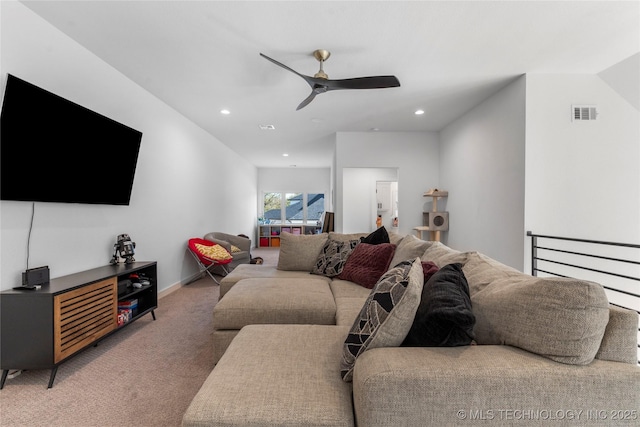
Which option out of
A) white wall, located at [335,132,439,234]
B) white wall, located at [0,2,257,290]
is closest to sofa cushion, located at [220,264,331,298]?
white wall, located at [0,2,257,290]

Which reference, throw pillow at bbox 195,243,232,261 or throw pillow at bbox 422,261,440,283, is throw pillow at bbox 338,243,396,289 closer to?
throw pillow at bbox 422,261,440,283

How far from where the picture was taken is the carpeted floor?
164 cm

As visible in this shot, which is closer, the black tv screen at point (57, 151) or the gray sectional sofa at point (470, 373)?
the gray sectional sofa at point (470, 373)

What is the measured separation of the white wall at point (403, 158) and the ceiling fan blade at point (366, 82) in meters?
2.77

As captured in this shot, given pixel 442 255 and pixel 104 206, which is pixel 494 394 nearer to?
pixel 442 255

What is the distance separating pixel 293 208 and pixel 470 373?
9166mm

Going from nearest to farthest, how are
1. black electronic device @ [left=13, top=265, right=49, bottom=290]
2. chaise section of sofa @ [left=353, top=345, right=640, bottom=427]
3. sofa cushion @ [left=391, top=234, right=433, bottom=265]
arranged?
chaise section of sofa @ [left=353, top=345, right=640, bottom=427], black electronic device @ [left=13, top=265, right=49, bottom=290], sofa cushion @ [left=391, top=234, right=433, bottom=265]

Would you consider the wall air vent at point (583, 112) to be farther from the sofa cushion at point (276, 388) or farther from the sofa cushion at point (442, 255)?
the sofa cushion at point (276, 388)

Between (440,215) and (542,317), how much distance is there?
433cm

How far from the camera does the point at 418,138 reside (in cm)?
545

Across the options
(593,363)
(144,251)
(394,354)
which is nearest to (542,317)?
(593,363)

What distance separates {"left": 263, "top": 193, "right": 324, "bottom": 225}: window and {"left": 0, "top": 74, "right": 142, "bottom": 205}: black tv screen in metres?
6.90

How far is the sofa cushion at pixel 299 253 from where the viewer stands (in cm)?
326

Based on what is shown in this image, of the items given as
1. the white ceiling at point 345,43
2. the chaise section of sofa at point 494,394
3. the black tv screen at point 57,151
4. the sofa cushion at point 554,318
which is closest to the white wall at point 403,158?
the white ceiling at point 345,43
